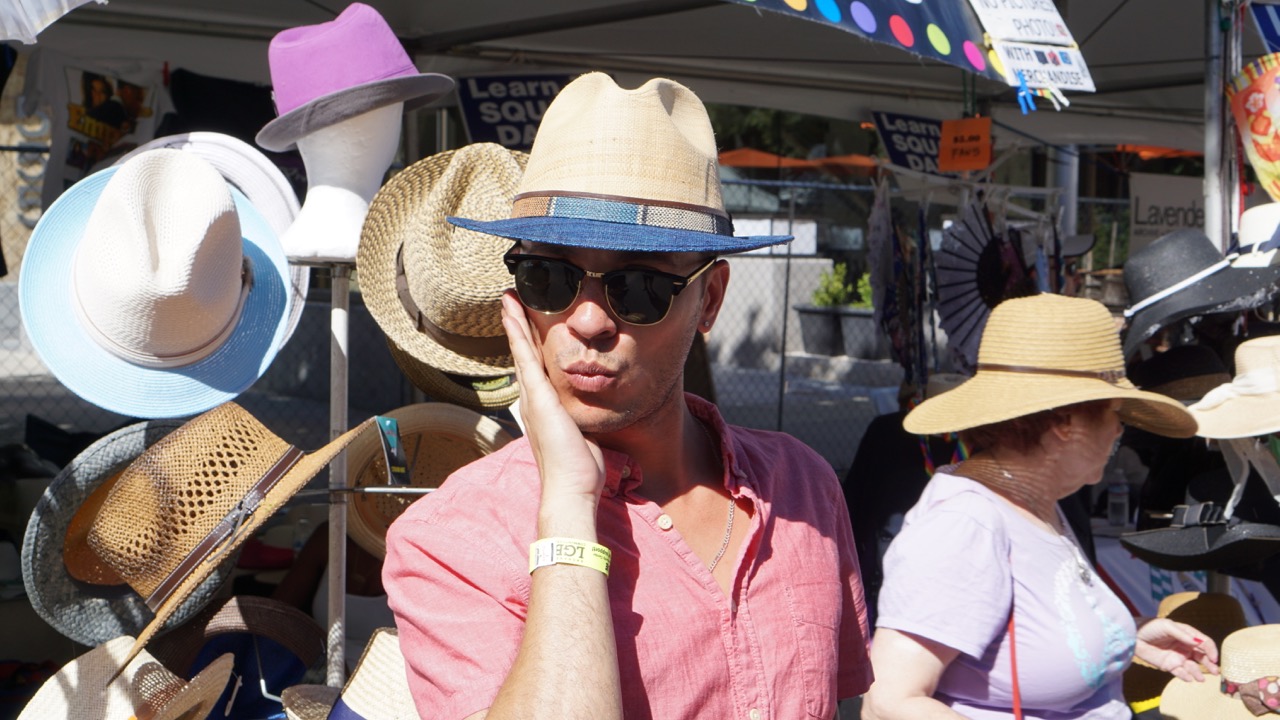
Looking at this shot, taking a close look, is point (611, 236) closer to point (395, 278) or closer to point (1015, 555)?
point (1015, 555)

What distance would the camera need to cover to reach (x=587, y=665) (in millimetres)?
1151

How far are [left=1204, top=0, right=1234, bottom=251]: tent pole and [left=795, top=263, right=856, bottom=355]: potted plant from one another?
1057cm

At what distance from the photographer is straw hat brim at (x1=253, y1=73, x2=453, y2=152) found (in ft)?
8.62

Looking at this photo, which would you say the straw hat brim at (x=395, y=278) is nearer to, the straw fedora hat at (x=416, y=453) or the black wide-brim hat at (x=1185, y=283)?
the straw fedora hat at (x=416, y=453)

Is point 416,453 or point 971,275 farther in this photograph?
point 971,275

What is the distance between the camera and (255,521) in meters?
2.47

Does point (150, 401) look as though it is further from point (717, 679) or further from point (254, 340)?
point (717, 679)

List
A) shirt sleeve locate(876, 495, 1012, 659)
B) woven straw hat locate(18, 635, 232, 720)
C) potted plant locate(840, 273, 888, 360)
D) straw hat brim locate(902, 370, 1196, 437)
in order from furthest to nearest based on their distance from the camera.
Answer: potted plant locate(840, 273, 888, 360)
woven straw hat locate(18, 635, 232, 720)
straw hat brim locate(902, 370, 1196, 437)
shirt sleeve locate(876, 495, 1012, 659)

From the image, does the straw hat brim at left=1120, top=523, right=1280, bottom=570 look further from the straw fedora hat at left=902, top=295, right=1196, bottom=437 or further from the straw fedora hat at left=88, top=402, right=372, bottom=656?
the straw fedora hat at left=88, top=402, right=372, bottom=656

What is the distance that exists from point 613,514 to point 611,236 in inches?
13.4

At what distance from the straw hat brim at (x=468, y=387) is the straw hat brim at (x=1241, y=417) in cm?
191

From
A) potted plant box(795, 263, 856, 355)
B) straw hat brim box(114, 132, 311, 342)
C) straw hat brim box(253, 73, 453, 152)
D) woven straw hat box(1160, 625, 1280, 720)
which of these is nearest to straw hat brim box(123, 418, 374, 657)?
straw hat brim box(114, 132, 311, 342)

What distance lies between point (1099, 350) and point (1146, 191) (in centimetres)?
812

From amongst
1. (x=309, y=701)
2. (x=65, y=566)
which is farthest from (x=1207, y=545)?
(x=65, y=566)
